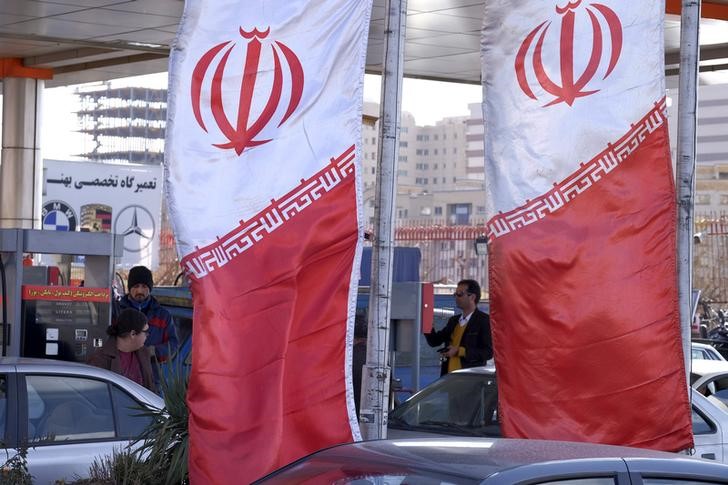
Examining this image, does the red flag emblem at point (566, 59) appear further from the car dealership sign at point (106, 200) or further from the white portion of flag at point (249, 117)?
the car dealership sign at point (106, 200)

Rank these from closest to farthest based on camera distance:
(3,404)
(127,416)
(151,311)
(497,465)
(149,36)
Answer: (497,465)
(3,404)
(127,416)
(151,311)
(149,36)

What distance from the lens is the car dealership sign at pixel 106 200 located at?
30.6 m

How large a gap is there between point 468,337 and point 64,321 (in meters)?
3.75

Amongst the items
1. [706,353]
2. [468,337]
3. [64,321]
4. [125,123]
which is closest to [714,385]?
[468,337]

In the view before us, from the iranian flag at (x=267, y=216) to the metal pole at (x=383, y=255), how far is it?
0.81 feet

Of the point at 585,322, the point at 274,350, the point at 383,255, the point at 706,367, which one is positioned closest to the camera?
the point at 274,350

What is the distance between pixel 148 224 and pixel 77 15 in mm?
16245

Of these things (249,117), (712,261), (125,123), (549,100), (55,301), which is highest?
(125,123)

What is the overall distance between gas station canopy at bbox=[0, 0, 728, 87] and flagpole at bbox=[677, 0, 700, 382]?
18.4 feet

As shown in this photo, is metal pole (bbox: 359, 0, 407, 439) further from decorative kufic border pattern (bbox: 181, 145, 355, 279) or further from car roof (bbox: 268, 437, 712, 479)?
car roof (bbox: 268, 437, 712, 479)

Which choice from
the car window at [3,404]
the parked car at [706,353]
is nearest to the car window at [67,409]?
the car window at [3,404]

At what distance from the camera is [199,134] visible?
7.08 metres

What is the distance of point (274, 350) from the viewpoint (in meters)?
6.91

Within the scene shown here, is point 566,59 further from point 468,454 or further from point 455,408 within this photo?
point 468,454
